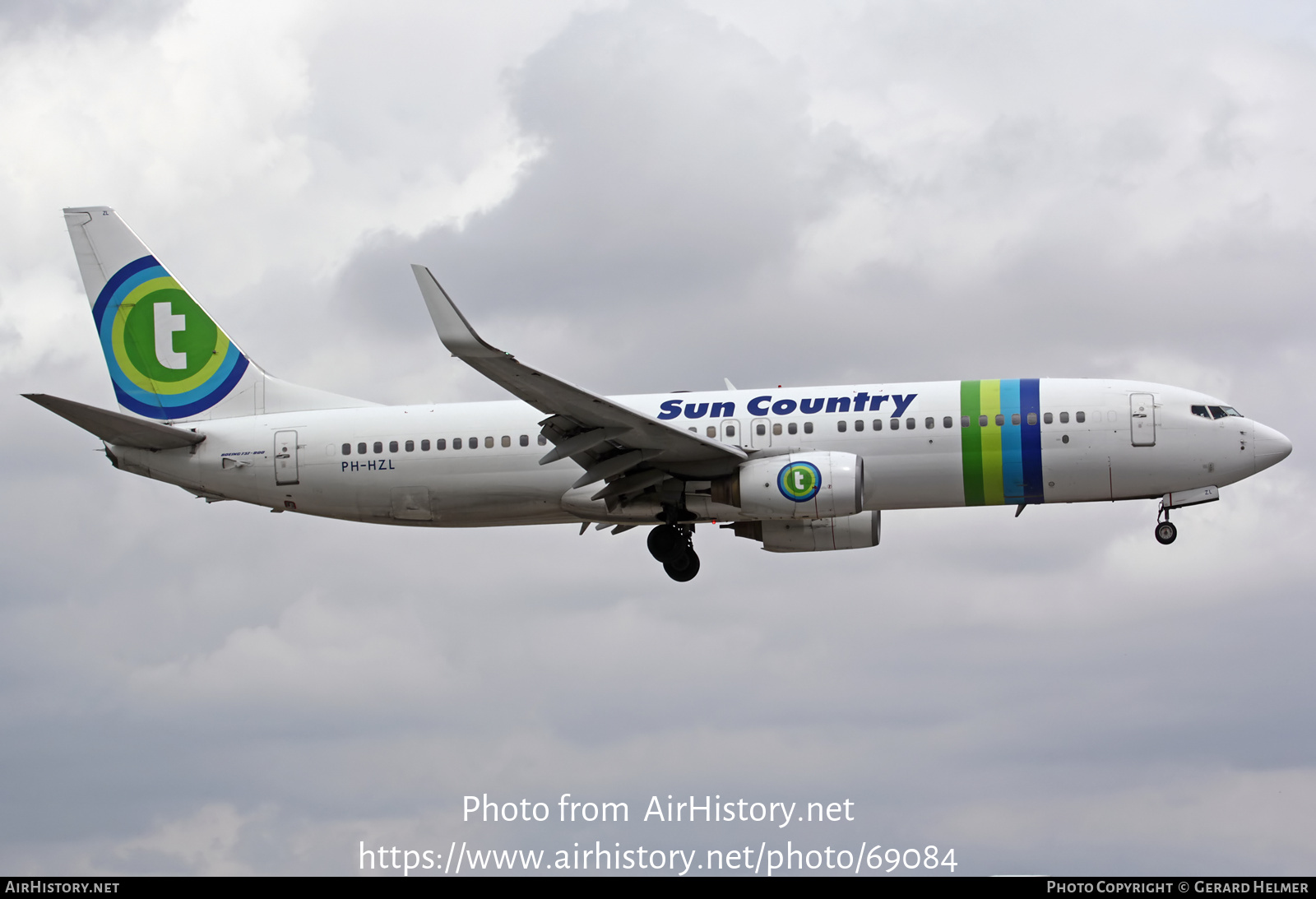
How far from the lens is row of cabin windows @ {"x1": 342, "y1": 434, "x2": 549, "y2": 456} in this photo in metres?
39.6

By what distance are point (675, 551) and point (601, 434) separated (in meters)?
5.14

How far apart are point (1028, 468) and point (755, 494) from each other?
6.76 meters

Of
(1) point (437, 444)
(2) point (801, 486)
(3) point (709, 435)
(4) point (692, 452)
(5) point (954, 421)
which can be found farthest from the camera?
(1) point (437, 444)

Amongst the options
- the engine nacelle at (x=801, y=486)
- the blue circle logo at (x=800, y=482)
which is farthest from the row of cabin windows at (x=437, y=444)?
the blue circle logo at (x=800, y=482)

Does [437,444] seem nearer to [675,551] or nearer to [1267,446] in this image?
[675,551]

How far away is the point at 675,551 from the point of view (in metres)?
40.6

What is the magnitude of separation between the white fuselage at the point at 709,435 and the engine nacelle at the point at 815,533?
10.5 feet

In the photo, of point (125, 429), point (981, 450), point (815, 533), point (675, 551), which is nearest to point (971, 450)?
point (981, 450)

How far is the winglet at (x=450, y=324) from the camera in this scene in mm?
32406

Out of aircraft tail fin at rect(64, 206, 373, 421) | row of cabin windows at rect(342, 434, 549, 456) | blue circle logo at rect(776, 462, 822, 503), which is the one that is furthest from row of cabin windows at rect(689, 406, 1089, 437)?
aircraft tail fin at rect(64, 206, 373, 421)

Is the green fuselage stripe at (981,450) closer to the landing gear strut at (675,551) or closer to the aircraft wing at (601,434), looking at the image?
the aircraft wing at (601,434)

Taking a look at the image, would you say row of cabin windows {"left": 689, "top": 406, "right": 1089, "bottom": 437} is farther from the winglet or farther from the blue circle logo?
the winglet

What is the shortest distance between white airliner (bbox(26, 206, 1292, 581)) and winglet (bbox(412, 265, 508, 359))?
1.11 meters

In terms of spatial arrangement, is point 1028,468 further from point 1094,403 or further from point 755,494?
point 755,494
